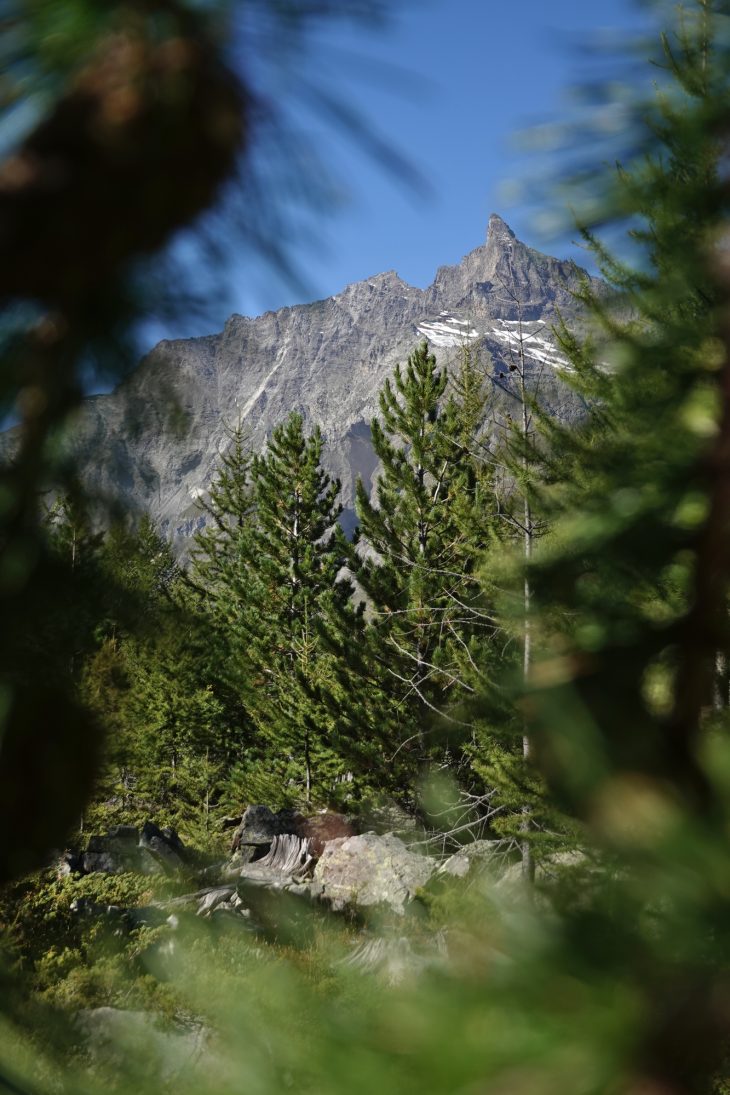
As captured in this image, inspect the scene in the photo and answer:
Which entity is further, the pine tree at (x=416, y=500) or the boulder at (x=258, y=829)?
the boulder at (x=258, y=829)

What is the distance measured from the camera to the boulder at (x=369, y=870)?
11188 mm

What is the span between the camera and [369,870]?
40.9ft

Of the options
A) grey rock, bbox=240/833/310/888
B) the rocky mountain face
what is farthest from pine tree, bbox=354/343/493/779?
grey rock, bbox=240/833/310/888

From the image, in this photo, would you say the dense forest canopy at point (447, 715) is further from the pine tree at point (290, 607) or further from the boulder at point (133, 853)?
the pine tree at point (290, 607)

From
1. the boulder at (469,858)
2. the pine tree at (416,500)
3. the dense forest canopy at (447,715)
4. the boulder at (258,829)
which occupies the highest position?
the pine tree at (416,500)

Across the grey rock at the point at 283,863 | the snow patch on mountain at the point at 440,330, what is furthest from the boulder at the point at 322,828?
the snow patch on mountain at the point at 440,330

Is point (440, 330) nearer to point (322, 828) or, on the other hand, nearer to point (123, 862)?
point (322, 828)

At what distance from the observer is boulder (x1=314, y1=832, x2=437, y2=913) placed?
1119cm

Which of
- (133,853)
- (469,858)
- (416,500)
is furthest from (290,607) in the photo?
(469,858)

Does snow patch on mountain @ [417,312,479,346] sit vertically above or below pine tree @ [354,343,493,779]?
above

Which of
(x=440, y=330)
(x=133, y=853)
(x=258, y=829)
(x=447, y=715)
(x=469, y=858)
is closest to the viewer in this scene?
(x=447, y=715)

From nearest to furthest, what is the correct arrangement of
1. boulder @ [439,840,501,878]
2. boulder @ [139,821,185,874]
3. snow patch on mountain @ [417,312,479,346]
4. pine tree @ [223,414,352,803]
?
boulder @ [439,840,501,878] → boulder @ [139,821,185,874] → pine tree @ [223,414,352,803] → snow patch on mountain @ [417,312,479,346]

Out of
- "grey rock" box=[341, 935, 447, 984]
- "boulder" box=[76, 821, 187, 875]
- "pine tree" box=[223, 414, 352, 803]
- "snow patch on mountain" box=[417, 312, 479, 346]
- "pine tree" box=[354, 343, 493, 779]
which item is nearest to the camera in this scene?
"grey rock" box=[341, 935, 447, 984]

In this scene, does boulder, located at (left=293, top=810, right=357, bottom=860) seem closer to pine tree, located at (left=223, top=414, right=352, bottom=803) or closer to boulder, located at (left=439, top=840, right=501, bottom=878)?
pine tree, located at (left=223, top=414, right=352, bottom=803)
